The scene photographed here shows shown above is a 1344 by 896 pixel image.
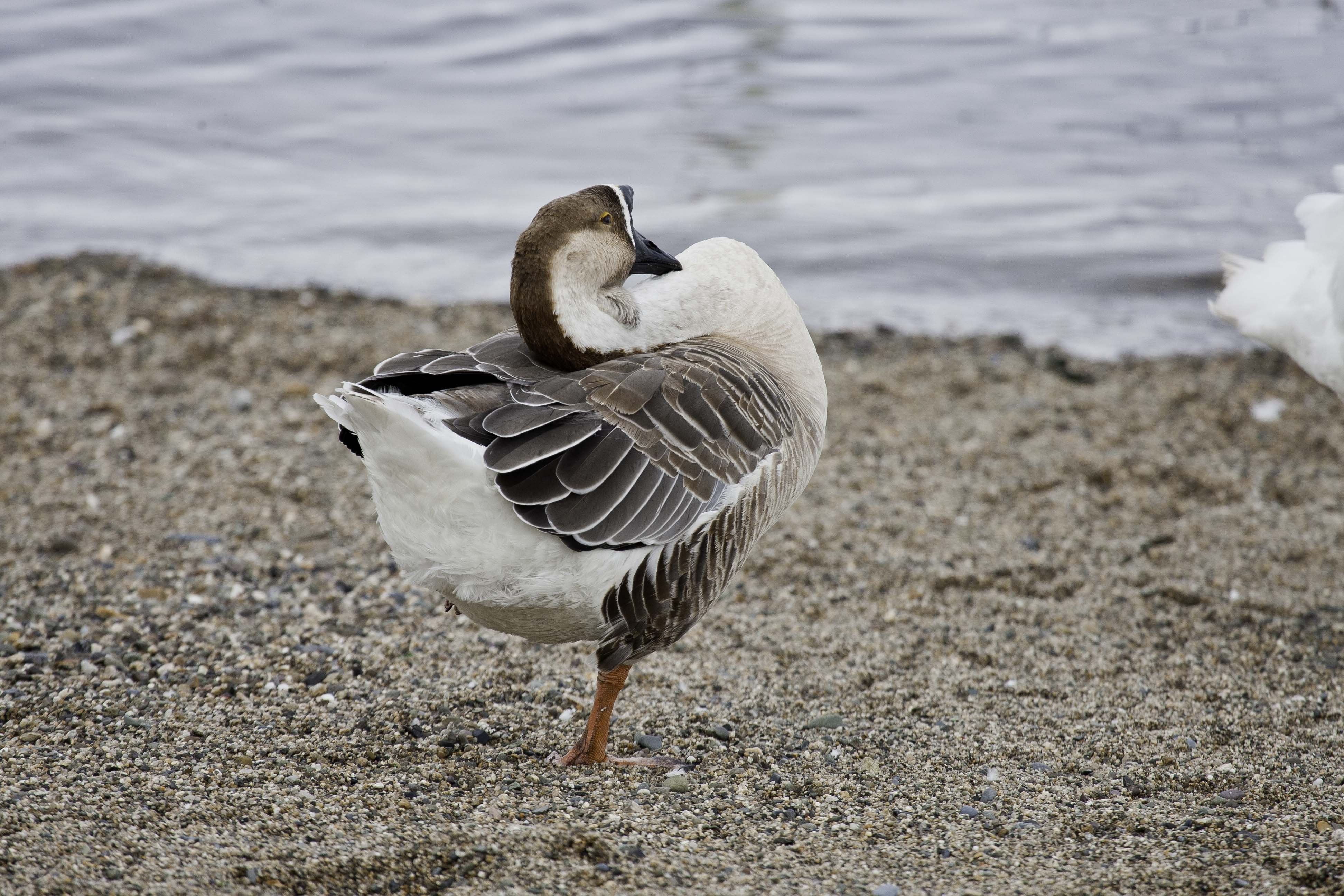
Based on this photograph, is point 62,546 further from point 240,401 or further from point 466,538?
point 466,538

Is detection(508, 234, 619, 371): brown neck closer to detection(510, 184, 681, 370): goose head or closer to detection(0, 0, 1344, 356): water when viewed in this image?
detection(510, 184, 681, 370): goose head

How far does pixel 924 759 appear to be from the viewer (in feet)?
11.5

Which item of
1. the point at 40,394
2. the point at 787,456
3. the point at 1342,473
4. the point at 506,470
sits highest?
the point at 506,470

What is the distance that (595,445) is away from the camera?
119 inches

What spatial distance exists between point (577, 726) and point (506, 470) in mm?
1263

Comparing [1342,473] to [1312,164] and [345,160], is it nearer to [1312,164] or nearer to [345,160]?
[1312,164]

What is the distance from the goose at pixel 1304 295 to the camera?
443cm

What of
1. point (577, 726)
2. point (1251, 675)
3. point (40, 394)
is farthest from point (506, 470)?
point (40, 394)

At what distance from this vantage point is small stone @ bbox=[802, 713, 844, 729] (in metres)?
3.72

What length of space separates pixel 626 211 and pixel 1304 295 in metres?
2.84

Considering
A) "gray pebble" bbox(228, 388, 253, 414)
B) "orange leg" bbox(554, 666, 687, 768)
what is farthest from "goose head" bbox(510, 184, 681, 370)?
"gray pebble" bbox(228, 388, 253, 414)

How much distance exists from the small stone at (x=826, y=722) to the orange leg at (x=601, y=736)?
0.48 metres

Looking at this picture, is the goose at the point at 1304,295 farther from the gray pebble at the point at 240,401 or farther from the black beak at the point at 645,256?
the gray pebble at the point at 240,401

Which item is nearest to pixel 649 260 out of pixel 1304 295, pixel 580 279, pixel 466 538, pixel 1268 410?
pixel 580 279
